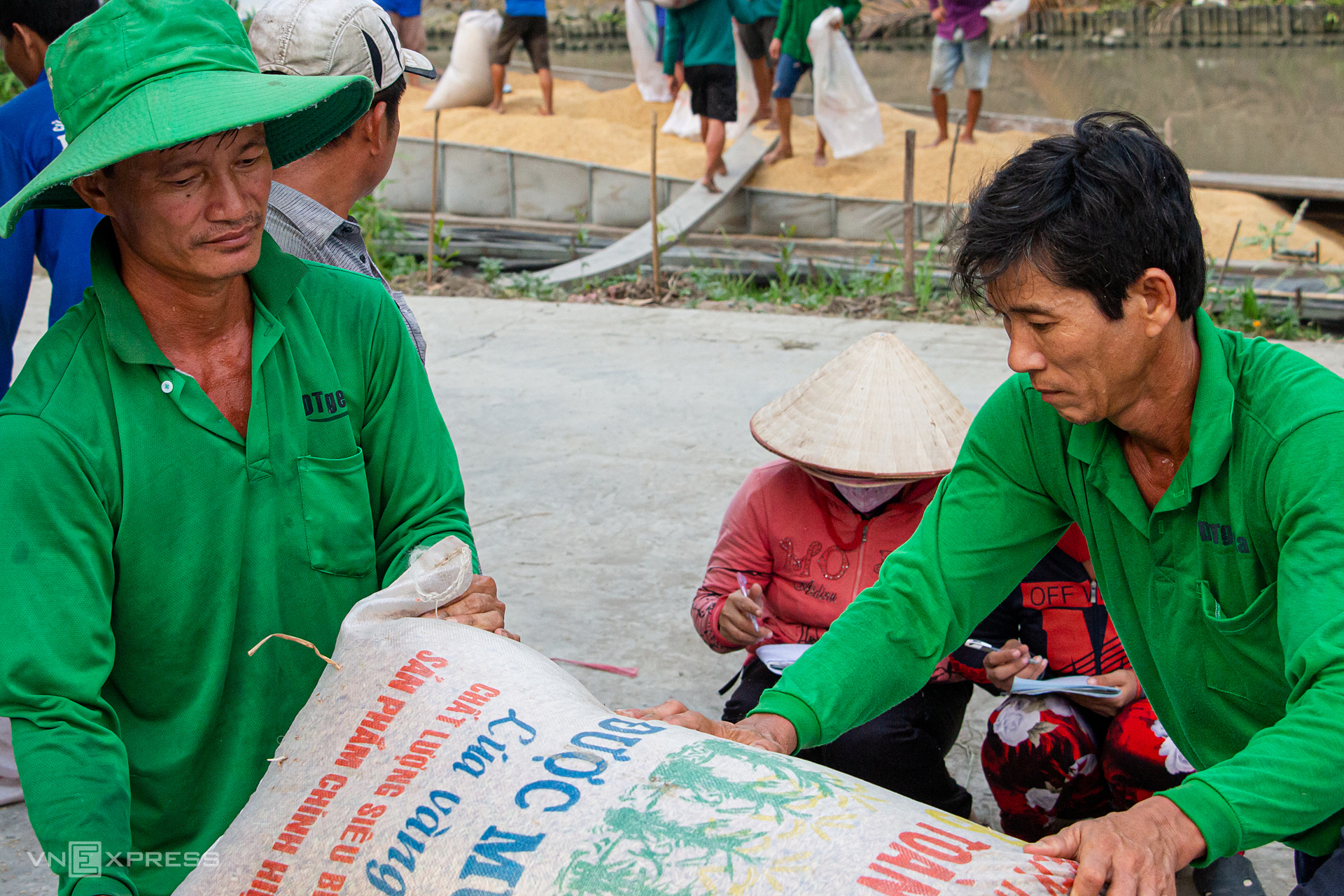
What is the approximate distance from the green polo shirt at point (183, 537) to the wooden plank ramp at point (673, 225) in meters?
5.71

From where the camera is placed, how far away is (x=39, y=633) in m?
1.20

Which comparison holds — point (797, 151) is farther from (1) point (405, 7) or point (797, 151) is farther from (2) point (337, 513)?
(2) point (337, 513)

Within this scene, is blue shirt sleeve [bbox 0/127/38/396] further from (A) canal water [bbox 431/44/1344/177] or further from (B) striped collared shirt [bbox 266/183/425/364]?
(A) canal water [bbox 431/44/1344/177]

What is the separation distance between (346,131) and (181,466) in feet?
2.25

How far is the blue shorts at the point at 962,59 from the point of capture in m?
8.27

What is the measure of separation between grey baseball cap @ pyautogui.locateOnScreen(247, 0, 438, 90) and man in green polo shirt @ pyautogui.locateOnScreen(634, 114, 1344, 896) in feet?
3.33

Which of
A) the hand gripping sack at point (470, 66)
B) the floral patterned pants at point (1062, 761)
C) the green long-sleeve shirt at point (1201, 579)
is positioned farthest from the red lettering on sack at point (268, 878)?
the hand gripping sack at point (470, 66)

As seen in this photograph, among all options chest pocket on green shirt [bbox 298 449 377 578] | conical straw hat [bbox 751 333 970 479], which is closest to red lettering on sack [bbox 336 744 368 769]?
chest pocket on green shirt [bbox 298 449 377 578]

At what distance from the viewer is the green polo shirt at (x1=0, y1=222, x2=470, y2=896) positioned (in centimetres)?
121

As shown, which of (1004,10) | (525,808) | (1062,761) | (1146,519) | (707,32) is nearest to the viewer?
(525,808)

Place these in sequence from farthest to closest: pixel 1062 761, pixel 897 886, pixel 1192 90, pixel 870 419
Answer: pixel 1192 90
pixel 870 419
pixel 1062 761
pixel 897 886

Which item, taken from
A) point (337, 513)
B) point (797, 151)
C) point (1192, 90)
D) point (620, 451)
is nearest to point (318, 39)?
point (337, 513)

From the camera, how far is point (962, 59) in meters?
8.52

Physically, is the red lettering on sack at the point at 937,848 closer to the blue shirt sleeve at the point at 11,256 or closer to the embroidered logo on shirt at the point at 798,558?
the embroidered logo on shirt at the point at 798,558
